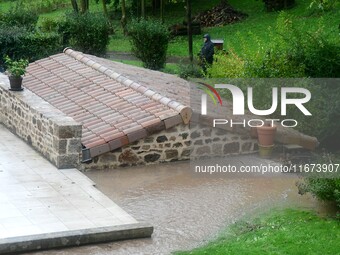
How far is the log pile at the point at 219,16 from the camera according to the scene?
37.0 m

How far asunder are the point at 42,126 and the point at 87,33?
10750 mm

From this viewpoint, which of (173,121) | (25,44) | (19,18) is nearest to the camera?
(173,121)

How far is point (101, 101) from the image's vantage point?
1755cm

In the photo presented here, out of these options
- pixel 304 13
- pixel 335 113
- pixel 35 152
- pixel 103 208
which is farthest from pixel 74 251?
pixel 304 13

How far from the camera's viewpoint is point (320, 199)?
42.5 ft

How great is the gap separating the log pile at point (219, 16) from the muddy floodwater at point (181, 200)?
71.0 feet

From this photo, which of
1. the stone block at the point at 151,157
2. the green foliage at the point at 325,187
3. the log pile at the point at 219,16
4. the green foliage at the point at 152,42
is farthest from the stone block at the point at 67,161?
the log pile at the point at 219,16

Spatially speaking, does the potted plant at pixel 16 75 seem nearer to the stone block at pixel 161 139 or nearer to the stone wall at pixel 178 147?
the stone wall at pixel 178 147

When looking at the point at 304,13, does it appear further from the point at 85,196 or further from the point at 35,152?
the point at 85,196

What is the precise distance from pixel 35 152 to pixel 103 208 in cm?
405

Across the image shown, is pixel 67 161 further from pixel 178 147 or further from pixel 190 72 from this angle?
pixel 190 72

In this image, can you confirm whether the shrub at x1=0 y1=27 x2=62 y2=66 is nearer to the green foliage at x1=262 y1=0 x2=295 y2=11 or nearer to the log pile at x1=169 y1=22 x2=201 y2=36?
the log pile at x1=169 y1=22 x2=201 y2=36

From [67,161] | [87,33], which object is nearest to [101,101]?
[67,161]

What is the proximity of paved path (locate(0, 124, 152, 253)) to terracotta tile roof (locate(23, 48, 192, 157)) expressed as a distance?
1.20 m
